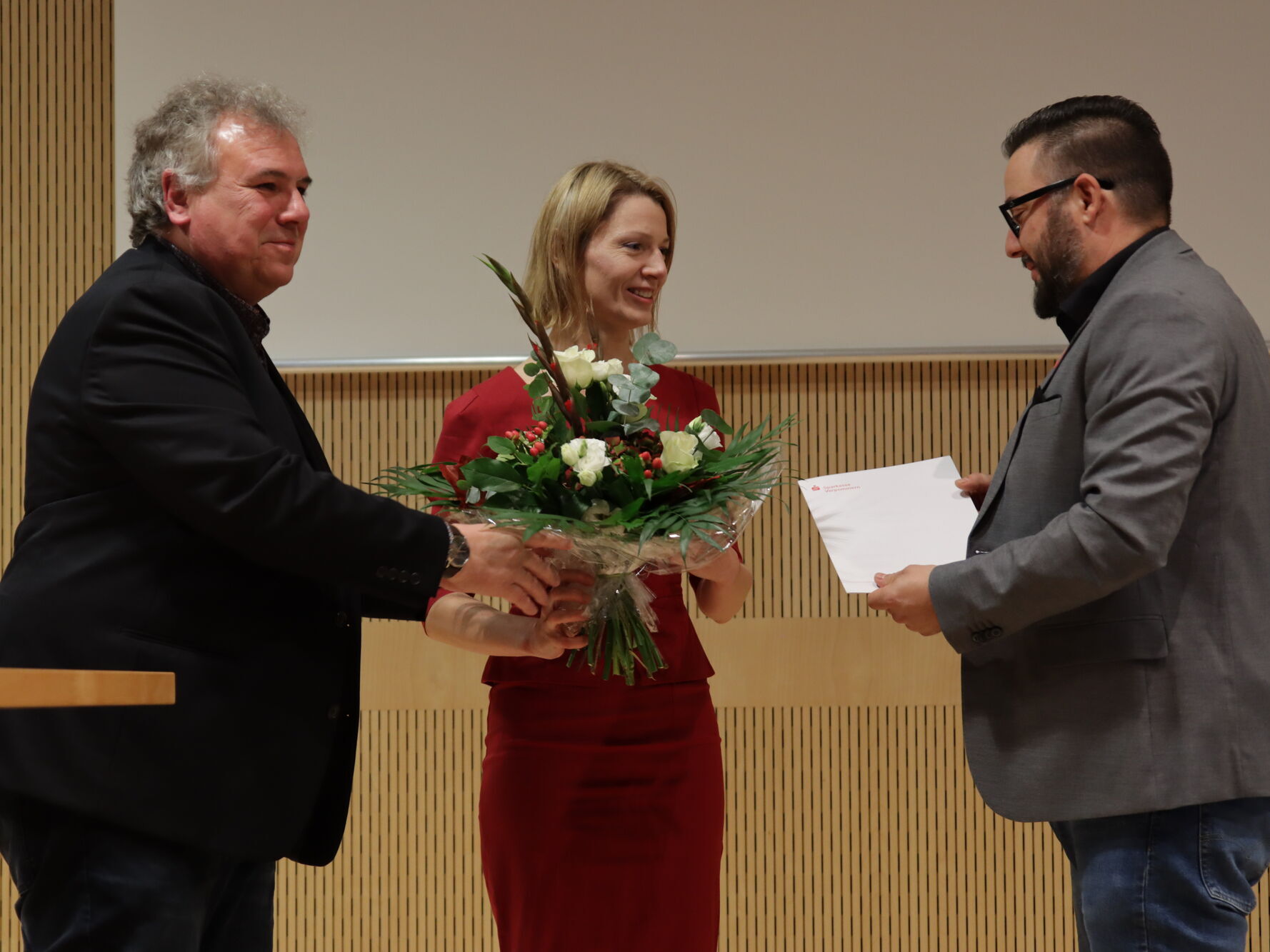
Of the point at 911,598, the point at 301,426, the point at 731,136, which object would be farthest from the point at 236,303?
the point at 731,136

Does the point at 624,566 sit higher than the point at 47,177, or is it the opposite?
the point at 47,177

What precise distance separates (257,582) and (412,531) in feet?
0.73

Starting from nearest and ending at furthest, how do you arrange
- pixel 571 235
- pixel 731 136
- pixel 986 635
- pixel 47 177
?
pixel 986 635
pixel 571 235
pixel 731 136
pixel 47 177

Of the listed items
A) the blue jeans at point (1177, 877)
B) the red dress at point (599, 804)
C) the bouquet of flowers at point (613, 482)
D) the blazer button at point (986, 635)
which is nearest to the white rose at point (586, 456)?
the bouquet of flowers at point (613, 482)

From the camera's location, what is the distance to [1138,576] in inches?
65.3

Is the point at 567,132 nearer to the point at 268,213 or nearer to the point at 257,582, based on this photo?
the point at 268,213

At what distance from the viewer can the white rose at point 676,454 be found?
182cm

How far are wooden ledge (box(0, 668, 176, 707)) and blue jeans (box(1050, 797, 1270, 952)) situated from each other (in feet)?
4.29

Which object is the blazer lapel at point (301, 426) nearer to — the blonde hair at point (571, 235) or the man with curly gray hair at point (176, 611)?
the man with curly gray hair at point (176, 611)

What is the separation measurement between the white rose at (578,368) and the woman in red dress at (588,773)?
29cm

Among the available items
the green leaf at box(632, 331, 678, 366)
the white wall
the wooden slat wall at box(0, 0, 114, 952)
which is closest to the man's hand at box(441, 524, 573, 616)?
the green leaf at box(632, 331, 678, 366)

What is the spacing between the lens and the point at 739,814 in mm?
3451

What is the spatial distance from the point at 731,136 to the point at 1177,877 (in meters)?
2.34

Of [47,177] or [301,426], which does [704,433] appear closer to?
[301,426]
